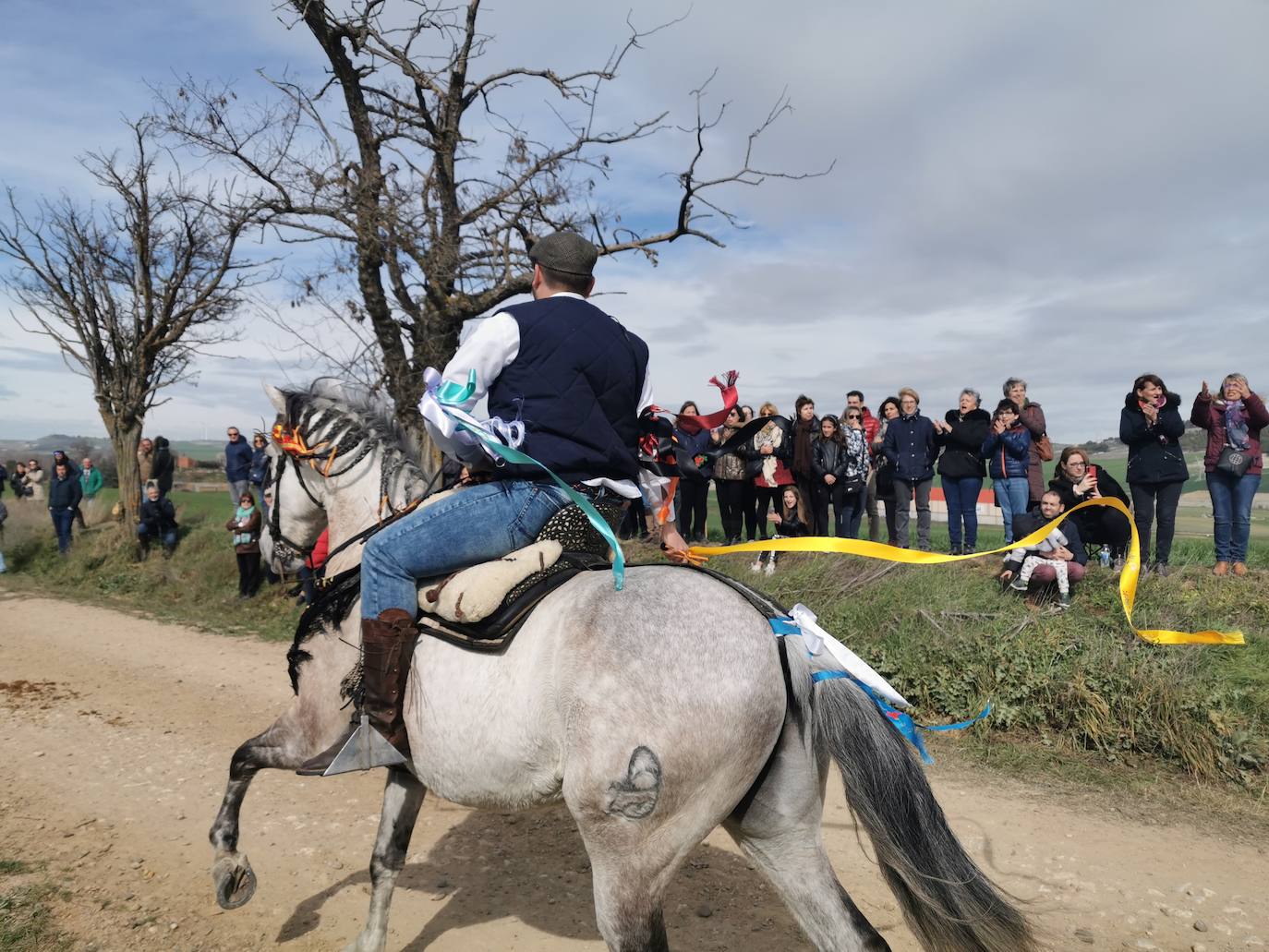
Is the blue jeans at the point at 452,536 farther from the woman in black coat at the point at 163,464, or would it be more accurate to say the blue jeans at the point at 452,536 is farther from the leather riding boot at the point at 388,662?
the woman in black coat at the point at 163,464

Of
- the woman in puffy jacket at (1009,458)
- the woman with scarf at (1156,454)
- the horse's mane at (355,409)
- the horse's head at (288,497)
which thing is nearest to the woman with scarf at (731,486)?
the woman in puffy jacket at (1009,458)

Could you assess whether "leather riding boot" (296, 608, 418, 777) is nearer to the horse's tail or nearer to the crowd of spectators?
the horse's tail

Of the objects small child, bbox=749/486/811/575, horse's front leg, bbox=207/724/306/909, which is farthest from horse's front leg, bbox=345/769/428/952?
small child, bbox=749/486/811/575

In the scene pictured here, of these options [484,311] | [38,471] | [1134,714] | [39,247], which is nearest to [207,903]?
[1134,714]

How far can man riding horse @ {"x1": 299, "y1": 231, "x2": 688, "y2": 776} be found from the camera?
3.21 meters

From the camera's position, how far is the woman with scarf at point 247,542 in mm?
12383

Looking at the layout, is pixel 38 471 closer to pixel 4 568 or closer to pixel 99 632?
pixel 4 568

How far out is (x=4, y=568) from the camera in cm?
1516

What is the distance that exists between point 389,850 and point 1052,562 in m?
6.21

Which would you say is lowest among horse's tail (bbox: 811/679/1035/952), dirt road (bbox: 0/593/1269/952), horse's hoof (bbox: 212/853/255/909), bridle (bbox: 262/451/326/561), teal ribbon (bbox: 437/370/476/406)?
dirt road (bbox: 0/593/1269/952)

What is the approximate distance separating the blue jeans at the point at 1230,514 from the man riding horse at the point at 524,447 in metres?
7.39

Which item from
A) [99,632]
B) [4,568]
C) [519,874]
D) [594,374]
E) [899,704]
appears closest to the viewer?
[899,704]

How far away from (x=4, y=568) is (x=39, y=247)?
583 cm

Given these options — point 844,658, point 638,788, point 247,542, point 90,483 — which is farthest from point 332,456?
point 90,483
